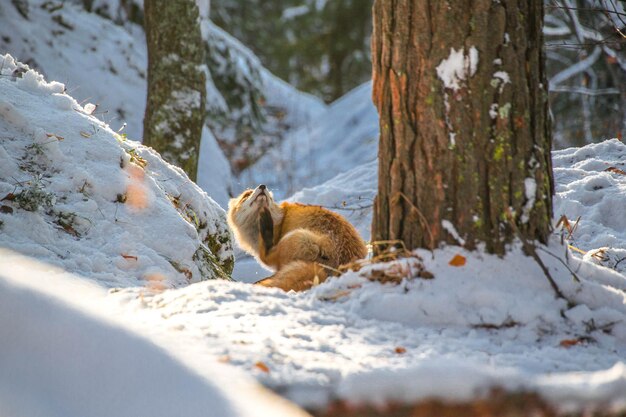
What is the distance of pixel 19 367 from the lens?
2109 millimetres

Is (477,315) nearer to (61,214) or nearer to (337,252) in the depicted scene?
(337,252)

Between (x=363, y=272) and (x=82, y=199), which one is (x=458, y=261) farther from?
(x=82, y=199)

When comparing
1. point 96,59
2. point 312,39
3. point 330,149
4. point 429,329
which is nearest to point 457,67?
point 429,329

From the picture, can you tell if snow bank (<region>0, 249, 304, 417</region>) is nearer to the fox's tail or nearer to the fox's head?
the fox's tail

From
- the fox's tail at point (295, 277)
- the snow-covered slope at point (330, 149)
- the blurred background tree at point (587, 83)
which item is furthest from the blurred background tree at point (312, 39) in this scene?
the fox's tail at point (295, 277)

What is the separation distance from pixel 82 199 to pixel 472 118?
258cm

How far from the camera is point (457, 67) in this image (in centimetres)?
302

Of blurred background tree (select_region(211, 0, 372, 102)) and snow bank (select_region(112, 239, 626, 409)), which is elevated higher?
blurred background tree (select_region(211, 0, 372, 102))

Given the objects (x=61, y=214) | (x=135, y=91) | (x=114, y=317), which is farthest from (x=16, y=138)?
(x=135, y=91)

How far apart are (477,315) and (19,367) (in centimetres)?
187

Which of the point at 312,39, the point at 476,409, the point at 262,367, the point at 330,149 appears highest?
the point at 312,39

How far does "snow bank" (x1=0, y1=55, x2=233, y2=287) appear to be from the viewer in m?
3.74

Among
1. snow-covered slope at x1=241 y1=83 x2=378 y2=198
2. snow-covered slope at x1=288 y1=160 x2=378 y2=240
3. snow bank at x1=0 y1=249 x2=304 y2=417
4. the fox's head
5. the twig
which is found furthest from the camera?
snow-covered slope at x1=241 y1=83 x2=378 y2=198

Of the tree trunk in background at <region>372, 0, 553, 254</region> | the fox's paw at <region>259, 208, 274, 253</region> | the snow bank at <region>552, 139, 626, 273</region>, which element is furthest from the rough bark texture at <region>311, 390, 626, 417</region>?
the fox's paw at <region>259, 208, 274, 253</region>
